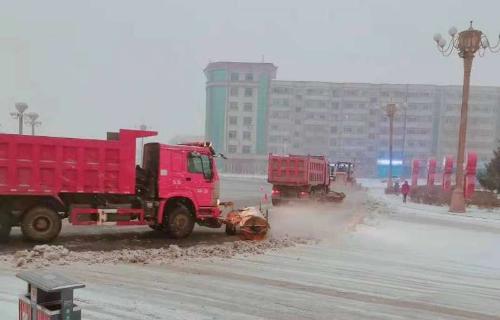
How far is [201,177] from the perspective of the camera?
12562 mm

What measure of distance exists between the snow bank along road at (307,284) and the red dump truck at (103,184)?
189 centimetres

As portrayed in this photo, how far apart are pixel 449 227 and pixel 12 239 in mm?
14150

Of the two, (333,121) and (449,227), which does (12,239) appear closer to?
(449,227)

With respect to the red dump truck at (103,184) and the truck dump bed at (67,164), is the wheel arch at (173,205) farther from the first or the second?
the truck dump bed at (67,164)

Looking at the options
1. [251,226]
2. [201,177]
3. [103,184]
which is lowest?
[251,226]

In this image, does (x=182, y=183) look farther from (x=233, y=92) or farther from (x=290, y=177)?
(x=233, y=92)

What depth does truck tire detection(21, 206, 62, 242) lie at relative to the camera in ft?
34.9

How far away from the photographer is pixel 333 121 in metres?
113

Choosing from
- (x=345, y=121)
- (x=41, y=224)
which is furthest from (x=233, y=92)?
(x=41, y=224)

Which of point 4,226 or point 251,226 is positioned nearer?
point 4,226

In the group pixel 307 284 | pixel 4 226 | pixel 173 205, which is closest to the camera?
pixel 307 284

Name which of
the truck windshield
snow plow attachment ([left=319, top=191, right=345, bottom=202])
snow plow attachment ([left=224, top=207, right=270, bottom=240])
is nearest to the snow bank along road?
snow plow attachment ([left=224, top=207, right=270, bottom=240])

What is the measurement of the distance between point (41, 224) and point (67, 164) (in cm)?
145

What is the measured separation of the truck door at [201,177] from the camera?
40.7 ft
